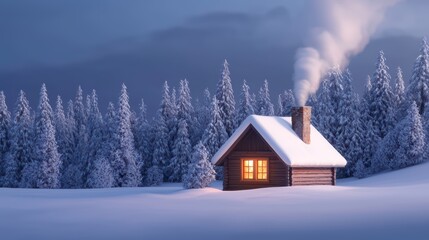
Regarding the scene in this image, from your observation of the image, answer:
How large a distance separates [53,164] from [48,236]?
170 feet

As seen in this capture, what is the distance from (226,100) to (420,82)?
21968mm

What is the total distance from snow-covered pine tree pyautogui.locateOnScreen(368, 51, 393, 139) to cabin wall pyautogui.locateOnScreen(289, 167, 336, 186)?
1137 inches

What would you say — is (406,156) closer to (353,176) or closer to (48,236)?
(353,176)

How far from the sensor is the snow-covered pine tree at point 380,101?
64.7m

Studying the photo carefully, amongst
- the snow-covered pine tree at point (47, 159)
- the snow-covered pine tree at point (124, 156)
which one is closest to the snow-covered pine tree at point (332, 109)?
the snow-covered pine tree at point (124, 156)

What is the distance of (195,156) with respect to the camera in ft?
122

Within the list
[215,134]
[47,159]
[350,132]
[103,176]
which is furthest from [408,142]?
[47,159]

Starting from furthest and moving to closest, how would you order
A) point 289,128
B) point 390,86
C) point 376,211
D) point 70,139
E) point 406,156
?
point 70,139, point 390,86, point 406,156, point 289,128, point 376,211

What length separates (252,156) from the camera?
1368 inches

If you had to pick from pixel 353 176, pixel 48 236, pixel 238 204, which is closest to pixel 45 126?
pixel 353 176

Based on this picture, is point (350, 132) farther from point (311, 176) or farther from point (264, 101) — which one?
point (311, 176)

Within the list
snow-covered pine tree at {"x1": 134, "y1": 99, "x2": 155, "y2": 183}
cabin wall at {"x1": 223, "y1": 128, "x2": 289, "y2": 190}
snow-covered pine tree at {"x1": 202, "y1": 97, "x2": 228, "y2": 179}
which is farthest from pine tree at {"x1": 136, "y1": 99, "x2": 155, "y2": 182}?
cabin wall at {"x1": 223, "y1": 128, "x2": 289, "y2": 190}

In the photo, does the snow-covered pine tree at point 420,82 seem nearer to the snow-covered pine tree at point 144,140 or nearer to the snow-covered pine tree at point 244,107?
the snow-covered pine tree at point 244,107

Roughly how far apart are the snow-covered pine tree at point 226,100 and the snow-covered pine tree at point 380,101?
15674mm
